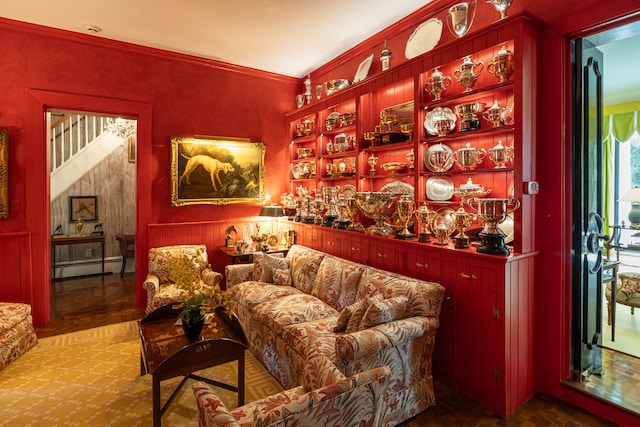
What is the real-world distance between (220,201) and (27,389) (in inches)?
117

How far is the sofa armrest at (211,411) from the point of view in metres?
1.23

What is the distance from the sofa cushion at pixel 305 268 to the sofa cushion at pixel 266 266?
12 cm

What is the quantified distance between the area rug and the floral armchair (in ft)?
1.66

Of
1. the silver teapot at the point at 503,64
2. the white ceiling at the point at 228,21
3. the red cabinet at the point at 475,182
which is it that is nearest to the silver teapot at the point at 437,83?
the red cabinet at the point at 475,182

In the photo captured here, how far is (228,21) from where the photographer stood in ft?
12.9

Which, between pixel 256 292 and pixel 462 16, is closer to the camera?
pixel 462 16

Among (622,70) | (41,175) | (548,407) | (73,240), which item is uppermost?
(622,70)

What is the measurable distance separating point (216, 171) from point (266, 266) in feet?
5.98

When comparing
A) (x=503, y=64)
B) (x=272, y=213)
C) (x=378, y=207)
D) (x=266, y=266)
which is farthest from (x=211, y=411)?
(x=272, y=213)

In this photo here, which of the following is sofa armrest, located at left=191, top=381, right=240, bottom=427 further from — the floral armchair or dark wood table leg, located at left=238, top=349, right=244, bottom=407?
the floral armchair

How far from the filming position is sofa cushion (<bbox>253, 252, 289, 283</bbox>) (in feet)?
13.4

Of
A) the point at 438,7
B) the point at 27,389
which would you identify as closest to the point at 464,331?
the point at 438,7

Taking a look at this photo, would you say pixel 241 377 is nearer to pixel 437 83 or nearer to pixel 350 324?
pixel 350 324

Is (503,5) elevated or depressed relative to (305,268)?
elevated
